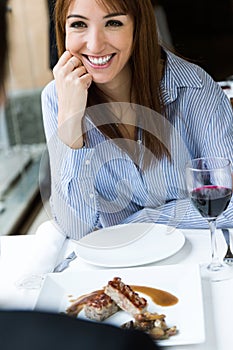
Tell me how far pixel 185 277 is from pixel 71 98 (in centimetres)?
64

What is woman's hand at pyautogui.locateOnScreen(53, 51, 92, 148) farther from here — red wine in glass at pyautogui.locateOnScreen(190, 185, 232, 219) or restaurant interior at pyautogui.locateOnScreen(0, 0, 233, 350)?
restaurant interior at pyautogui.locateOnScreen(0, 0, 233, 350)

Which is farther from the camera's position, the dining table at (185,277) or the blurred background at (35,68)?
the blurred background at (35,68)

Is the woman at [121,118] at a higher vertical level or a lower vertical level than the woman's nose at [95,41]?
lower

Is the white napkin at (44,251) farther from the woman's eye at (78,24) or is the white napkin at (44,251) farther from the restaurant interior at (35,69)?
the restaurant interior at (35,69)

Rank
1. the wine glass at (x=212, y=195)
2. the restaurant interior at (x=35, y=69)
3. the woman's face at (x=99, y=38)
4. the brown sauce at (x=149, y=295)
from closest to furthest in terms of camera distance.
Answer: the brown sauce at (x=149, y=295), the wine glass at (x=212, y=195), the woman's face at (x=99, y=38), the restaurant interior at (x=35, y=69)

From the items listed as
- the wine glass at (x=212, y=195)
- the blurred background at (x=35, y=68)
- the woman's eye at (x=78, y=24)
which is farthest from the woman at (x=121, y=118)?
the blurred background at (x=35, y=68)

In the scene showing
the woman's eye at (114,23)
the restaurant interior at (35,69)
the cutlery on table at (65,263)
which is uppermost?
the woman's eye at (114,23)

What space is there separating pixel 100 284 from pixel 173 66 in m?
0.74

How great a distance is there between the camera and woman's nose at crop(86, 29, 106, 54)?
167 centimetres

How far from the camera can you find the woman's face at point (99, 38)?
1.65m

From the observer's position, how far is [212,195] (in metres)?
1.27

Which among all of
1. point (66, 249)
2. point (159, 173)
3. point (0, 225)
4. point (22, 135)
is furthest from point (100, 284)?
point (22, 135)

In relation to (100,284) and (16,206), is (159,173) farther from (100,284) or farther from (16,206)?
(16,206)

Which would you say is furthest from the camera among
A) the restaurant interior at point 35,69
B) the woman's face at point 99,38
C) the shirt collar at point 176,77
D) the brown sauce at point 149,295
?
the restaurant interior at point 35,69
